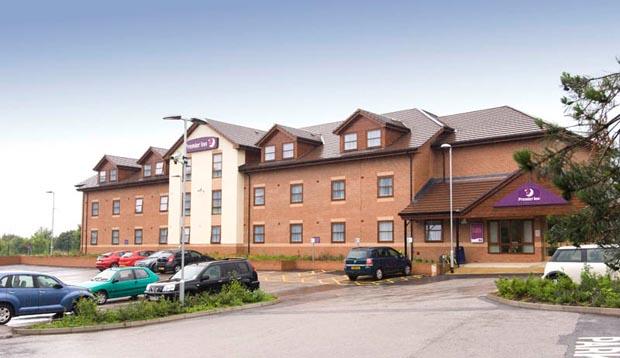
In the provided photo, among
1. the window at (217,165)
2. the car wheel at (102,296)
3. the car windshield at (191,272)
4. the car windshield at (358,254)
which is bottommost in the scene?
the car wheel at (102,296)

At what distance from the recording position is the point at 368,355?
38.2 feet

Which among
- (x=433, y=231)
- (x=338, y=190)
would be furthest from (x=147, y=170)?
(x=433, y=231)

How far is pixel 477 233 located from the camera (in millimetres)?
35969

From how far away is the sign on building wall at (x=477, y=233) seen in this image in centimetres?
3584

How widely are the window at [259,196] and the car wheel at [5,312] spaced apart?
28245mm

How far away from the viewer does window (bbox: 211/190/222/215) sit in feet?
158

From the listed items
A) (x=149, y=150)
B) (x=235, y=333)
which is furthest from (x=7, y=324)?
(x=149, y=150)

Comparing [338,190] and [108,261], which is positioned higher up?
[338,190]

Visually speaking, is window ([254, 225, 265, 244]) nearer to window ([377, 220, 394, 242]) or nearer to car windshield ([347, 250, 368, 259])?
window ([377, 220, 394, 242])

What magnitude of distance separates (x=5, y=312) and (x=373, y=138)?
87.5ft

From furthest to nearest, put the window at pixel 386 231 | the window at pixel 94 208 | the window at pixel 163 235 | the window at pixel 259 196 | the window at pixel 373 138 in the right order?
1. the window at pixel 94 208
2. the window at pixel 163 235
3. the window at pixel 259 196
4. the window at pixel 373 138
5. the window at pixel 386 231

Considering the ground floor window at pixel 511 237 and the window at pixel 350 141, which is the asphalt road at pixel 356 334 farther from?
the window at pixel 350 141

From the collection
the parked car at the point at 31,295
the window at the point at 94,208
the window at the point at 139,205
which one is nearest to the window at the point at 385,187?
the parked car at the point at 31,295

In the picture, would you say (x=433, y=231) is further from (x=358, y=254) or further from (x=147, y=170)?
(x=147, y=170)
